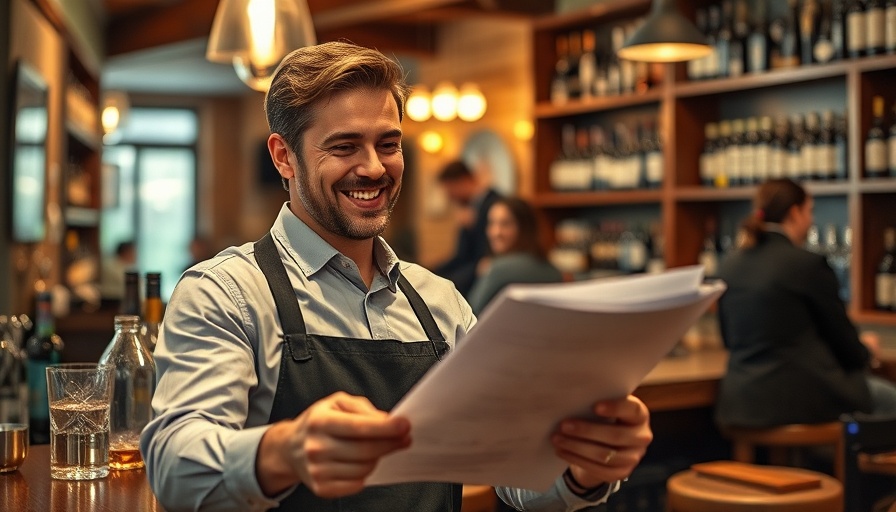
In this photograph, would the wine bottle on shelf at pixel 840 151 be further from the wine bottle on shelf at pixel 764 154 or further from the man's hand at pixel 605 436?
the man's hand at pixel 605 436

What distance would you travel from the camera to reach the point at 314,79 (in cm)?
152

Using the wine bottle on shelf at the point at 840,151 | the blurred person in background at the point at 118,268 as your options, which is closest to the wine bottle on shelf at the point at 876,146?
the wine bottle on shelf at the point at 840,151

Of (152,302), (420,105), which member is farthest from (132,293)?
(420,105)

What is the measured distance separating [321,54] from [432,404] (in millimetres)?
625

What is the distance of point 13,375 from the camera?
2.34m

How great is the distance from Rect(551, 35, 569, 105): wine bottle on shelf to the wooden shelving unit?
0.04 meters

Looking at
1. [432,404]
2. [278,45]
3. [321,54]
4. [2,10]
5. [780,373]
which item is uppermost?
[2,10]

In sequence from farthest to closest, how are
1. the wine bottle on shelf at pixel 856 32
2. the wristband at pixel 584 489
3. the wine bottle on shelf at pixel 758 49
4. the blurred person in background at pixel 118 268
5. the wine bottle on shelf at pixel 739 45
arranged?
the blurred person in background at pixel 118 268 → the wine bottle on shelf at pixel 739 45 → the wine bottle on shelf at pixel 758 49 → the wine bottle on shelf at pixel 856 32 → the wristband at pixel 584 489

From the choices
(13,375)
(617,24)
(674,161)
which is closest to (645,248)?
(674,161)

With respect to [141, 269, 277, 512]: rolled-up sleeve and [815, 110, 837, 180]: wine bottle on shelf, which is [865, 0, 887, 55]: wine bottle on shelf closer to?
[815, 110, 837, 180]: wine bottle on shelf

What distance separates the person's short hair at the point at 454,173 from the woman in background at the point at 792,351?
2.60 m

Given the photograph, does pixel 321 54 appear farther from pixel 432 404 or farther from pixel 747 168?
pixel 747 168

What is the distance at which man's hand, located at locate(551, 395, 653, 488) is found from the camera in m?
1.26

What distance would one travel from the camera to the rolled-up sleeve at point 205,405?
1251 millimetres
